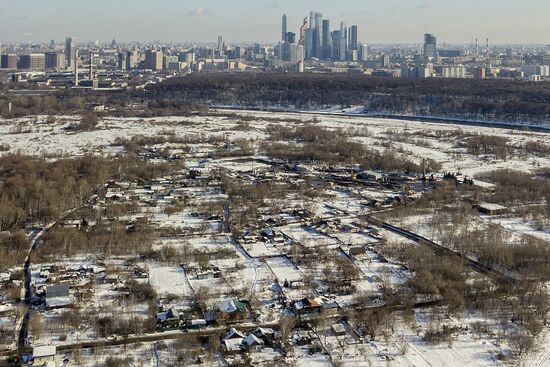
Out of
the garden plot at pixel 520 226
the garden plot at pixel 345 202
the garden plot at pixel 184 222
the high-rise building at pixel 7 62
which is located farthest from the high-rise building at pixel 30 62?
the garden plot at pixel 520 226

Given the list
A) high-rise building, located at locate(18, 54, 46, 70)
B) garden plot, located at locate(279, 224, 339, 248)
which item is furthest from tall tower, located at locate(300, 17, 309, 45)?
garden plot, located at locate(279, 224, 339, 248)

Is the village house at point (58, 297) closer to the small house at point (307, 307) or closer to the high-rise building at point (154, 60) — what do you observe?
the small house at point (307, 307)

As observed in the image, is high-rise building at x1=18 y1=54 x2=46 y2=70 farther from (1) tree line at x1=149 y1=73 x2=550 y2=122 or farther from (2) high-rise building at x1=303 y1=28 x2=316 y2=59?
(2) high-rise building at x1=303 y1=28 x2=316 y2=59

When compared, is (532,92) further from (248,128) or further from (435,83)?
(248,128)

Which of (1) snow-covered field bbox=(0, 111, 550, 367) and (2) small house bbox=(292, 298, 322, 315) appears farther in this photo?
(2) small house bbox=(292, 298, 322, 315)

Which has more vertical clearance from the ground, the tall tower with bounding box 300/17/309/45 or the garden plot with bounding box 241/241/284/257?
the tall tower with bounding box 300/17/309/45

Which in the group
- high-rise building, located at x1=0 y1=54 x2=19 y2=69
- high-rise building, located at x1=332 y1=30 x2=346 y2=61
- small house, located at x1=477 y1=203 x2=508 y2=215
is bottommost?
small house, located at x1=477 y1=203 x2=508 y2=215

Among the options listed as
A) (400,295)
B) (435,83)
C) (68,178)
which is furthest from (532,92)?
(400,295)

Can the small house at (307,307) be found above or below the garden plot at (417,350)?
above
